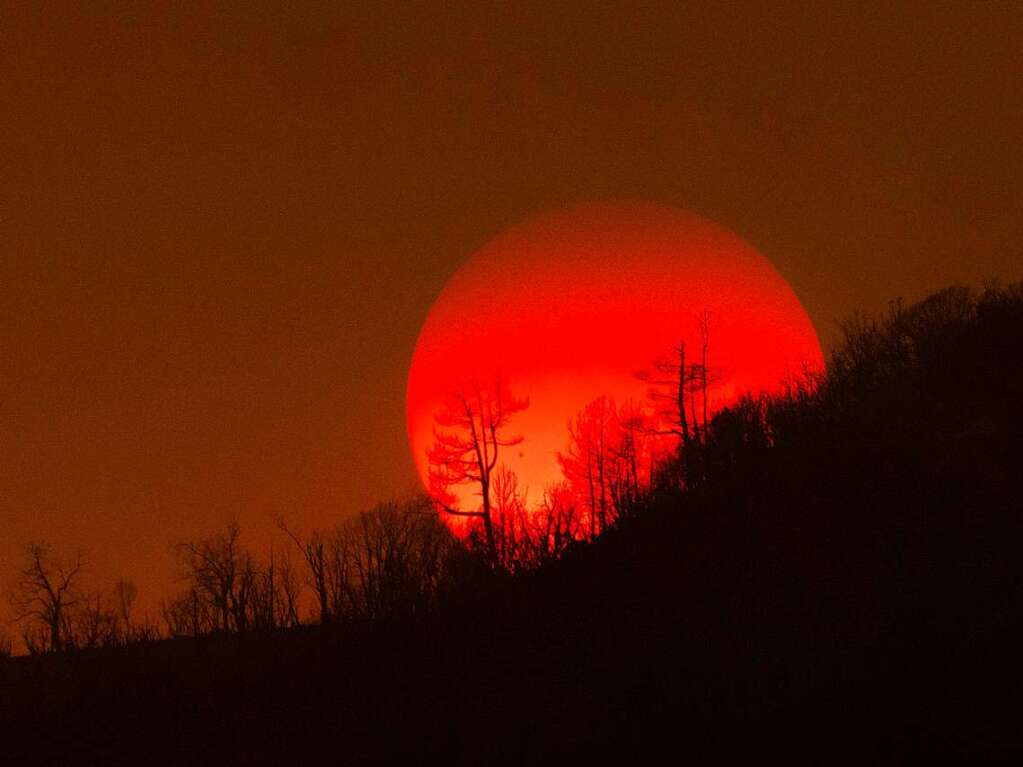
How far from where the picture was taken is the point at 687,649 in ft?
51.9

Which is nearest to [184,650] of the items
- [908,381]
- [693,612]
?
[693,612]

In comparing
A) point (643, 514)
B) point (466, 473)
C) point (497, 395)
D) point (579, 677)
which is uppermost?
point (497, 395)

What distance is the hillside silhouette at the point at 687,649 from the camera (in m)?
13.8

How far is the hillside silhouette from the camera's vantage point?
13.8m

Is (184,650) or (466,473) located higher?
(466,473)

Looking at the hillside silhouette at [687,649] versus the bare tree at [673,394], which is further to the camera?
the bare tree at [673,394]

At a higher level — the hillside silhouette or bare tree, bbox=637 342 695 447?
bare tree, bbox=637 342 695 447

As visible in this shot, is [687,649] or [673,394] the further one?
[673,394]

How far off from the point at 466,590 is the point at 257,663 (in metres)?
4.00

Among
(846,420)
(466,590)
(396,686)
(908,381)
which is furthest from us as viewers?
(908,381)

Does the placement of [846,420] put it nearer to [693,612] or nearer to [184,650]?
[693,612]

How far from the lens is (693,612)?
17.0 meters

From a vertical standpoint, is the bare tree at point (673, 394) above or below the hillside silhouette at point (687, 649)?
above

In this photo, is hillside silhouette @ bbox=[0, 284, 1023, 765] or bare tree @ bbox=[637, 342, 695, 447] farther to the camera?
bare tree @ bbox=[637, 342, 695, 447]
